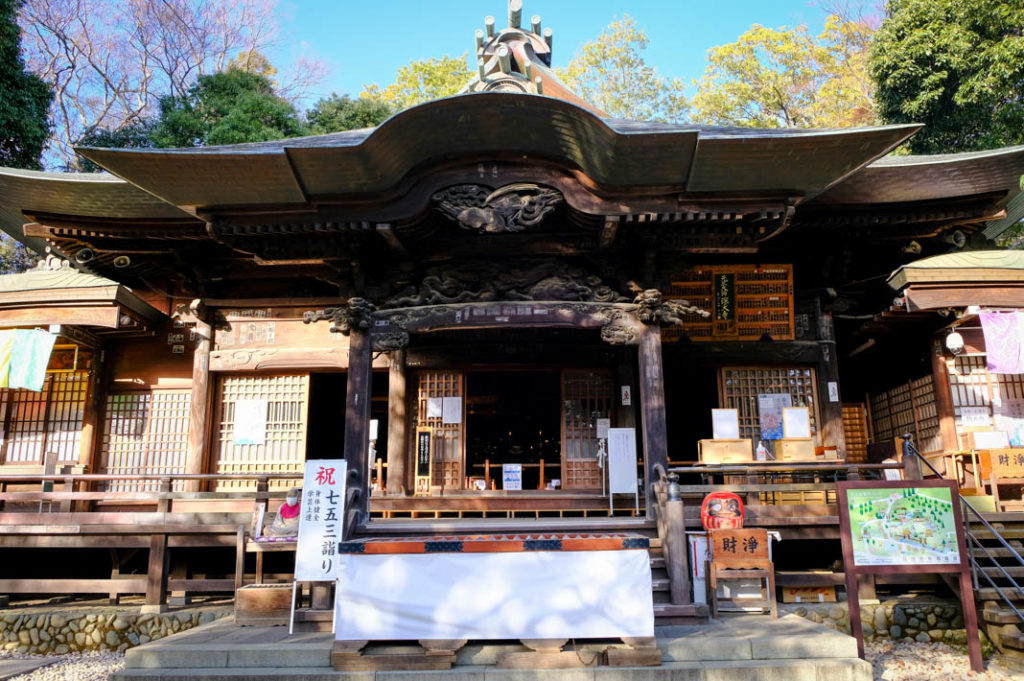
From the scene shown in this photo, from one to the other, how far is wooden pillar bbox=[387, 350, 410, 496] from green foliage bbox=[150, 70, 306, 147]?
50.0 feet

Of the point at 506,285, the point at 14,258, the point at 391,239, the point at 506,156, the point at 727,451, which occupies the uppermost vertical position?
the point at 14,258

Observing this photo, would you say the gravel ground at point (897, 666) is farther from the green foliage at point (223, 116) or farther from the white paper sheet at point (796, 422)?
the green foliage at point (223, 116)

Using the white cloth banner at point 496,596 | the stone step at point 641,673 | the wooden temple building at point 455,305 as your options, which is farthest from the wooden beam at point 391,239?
the stone step at point 641,673

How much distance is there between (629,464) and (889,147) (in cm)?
544

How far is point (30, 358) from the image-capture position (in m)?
11.0

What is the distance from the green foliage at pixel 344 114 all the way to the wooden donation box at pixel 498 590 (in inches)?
971

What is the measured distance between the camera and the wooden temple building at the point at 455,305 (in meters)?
8.30

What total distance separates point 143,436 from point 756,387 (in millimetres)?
10554

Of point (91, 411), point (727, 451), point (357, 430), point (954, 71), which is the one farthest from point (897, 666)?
point (954, 71)

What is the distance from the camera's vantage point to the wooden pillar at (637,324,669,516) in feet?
27.8

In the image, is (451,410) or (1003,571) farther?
(451,410)

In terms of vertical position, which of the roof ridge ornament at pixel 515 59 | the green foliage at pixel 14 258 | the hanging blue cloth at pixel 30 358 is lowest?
the hanging blue cloth at pixel 30 358

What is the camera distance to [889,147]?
7.95 metres

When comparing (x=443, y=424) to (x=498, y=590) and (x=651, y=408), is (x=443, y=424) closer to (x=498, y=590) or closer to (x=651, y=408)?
(x=651, y=408)
